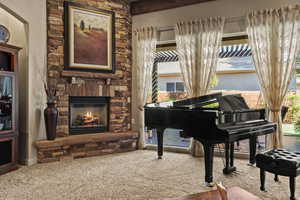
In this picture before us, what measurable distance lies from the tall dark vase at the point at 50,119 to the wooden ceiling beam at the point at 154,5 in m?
2.82

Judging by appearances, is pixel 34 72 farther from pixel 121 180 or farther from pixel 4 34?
pixel 121 180

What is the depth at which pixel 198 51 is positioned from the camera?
4961mm

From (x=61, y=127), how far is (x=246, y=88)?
373 centimetres

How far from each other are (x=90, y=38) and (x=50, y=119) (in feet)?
6.00

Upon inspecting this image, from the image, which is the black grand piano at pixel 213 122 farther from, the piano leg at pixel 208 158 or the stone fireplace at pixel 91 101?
the stone fireplace at pixel 91 101

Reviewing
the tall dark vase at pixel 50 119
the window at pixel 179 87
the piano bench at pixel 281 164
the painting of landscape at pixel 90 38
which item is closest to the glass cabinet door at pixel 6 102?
the tall dark vase at pixel 50 119

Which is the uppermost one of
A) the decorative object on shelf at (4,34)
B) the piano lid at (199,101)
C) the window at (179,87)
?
the decorative object on shelf at (4,34)

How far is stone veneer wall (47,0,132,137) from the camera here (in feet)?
15.7

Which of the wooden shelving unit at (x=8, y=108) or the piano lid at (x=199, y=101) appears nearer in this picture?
the wooden shelving unit at (x=8, y=108)

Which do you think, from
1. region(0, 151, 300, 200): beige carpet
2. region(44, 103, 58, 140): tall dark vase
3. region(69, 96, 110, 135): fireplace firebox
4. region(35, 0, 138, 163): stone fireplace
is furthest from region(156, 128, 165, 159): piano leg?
region(44, 103, 58, 140): tall dark vase

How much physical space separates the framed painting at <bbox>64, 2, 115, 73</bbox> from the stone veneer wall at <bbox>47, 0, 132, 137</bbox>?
114 millimetres

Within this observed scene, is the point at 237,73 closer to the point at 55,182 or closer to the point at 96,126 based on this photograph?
the point at 96,126

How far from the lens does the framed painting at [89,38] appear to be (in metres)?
4.90

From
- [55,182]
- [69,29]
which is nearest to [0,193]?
[55,182]
